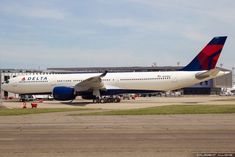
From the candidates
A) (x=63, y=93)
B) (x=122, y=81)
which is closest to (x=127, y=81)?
(x=122, y=81)

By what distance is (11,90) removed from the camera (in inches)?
2304

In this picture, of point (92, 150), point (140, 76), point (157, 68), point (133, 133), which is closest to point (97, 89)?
point (140, 76)

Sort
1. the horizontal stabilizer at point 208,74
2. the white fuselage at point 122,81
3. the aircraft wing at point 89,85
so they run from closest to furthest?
the horizontal stabilizer at point 208,74 → the aircraft wing at point 89,85 → the white fuselage at point 122,81

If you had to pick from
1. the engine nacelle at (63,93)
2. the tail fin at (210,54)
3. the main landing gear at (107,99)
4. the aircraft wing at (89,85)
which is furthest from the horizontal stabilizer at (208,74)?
the engine nacelle at (63,93)

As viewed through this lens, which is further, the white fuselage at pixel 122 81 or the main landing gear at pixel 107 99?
the main landing gear at pixel 107 99

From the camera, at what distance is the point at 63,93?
52.3m

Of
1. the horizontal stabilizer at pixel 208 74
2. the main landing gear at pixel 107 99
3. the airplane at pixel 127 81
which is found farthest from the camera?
the main landing gear at pixel 107 99

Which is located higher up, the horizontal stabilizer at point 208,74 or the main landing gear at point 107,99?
the horizontal stabilizer at point 208,74

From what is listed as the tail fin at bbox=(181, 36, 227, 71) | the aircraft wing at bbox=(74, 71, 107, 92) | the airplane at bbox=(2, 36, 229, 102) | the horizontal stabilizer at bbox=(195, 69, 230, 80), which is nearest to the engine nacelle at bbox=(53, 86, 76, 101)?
the airplane at bbox=(2, 36, 229, 102)

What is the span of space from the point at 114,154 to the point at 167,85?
4322 cm

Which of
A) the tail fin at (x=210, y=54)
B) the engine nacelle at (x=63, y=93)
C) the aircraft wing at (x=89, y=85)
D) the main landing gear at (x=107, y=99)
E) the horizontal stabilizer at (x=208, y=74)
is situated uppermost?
the tail fin at (x=210, y=54)

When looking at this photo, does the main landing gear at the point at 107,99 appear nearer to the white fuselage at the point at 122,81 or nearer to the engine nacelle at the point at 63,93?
the white fuselage at the point at 122,81

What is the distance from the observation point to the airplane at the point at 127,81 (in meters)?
52.9

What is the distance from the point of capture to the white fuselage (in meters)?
53.9
